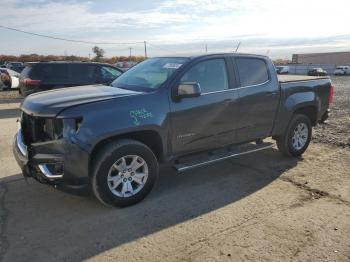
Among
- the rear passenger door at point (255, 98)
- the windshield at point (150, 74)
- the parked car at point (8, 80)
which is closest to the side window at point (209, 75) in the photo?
the windshield at point (150, 74)

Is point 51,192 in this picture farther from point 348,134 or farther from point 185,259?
point 348,134

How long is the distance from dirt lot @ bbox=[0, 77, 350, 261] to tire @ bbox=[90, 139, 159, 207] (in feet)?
0.56

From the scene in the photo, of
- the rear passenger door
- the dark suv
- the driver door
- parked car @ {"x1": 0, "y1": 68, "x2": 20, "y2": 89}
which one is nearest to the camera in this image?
the driver door

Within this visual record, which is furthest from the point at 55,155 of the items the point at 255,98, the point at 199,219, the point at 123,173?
the point at 255,98

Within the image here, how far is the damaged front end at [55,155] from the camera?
4.24 meters

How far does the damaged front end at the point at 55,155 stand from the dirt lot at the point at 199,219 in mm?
498

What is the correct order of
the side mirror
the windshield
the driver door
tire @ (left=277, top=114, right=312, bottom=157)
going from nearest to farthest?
the side mirror → the driver door → the windshield → tire @ (left=277, top=114, right=312, bottom=157)

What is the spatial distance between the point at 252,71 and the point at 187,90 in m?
1.62

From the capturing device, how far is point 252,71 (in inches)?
→ 237

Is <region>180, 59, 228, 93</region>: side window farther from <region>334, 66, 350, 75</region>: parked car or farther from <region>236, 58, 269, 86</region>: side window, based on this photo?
<region>334, 66, 350, 75</region>: parked car

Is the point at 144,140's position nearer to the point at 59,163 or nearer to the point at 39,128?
the point at 59,163

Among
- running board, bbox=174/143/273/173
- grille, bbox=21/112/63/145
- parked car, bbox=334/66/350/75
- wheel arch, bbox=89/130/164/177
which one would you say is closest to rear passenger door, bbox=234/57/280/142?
running board, bbox=174/143/273/173

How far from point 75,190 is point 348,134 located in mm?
6518

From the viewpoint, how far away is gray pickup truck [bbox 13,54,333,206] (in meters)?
4.32
